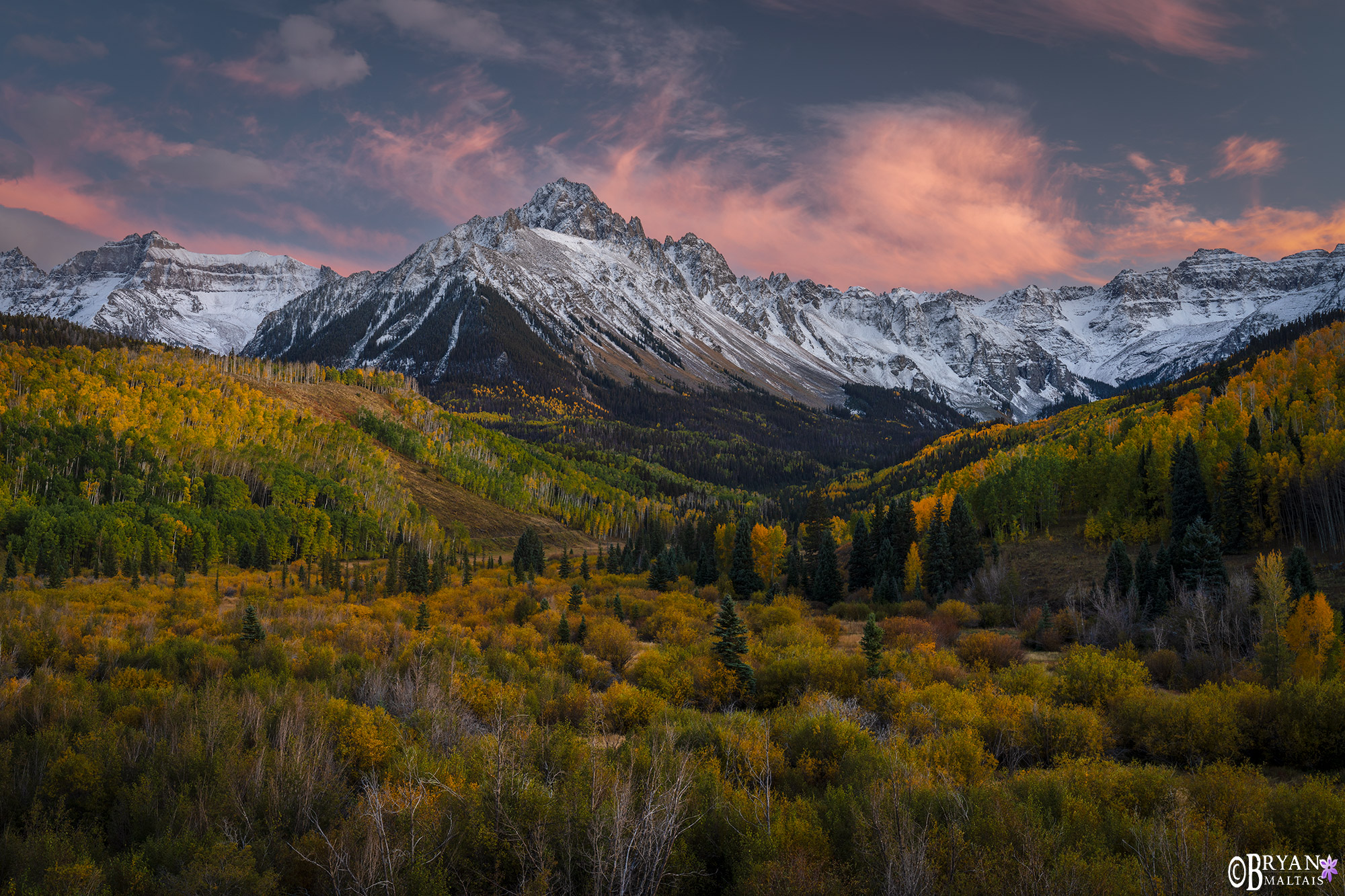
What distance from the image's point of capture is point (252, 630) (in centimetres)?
3791

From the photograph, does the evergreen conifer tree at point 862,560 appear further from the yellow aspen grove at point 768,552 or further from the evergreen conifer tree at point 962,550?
the yellow aspen grove at point 768,552

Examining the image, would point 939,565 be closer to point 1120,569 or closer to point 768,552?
point 1120,569

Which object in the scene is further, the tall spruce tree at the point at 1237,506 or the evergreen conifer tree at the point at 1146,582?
the tall spruce tree at the point at 1237,506

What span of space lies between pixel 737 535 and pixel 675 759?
61.2 meters

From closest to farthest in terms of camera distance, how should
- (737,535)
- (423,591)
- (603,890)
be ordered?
(603,890)
(423,591)
(737,535)

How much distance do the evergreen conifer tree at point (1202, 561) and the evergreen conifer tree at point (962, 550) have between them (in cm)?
2083

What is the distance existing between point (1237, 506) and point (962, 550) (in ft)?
82.6

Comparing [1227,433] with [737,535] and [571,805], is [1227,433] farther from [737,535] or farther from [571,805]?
[571,805]

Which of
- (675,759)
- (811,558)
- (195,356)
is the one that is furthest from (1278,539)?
(195,356)

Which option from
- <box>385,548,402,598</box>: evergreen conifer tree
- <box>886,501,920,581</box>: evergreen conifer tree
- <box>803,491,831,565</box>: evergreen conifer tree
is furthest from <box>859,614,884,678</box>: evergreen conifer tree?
<box>385,548,402,598</box>: evergreen conifer tree

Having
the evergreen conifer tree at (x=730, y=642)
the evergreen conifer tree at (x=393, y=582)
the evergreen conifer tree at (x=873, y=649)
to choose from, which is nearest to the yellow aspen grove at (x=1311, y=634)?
the evergreen conifer tree at (x=873, y=649)

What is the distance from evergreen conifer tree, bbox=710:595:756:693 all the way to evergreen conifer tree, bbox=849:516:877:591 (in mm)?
45704

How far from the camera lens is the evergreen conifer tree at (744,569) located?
75562 mm

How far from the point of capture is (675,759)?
21297 millimetres
